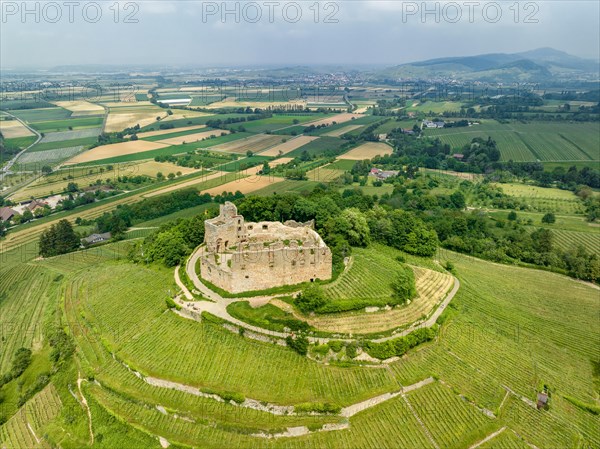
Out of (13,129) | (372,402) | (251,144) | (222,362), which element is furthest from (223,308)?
(13,129)

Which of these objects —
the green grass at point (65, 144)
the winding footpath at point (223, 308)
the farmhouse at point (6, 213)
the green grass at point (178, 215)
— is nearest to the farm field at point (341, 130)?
the green grass at point (178, 215)

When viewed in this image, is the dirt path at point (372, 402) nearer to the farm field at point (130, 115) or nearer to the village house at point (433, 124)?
the farm field at point (130, 115)

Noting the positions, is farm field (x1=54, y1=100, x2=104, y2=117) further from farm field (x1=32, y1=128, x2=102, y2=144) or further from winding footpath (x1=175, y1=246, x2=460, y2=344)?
winding footpath (x1=175, y1=246, x2=460, y2=344)

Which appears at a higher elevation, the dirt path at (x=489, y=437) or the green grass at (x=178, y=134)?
the green grass at (x=178, y=134)

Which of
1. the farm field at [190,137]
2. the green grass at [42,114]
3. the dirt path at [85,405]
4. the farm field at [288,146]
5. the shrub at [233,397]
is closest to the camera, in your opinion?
the dirt path at [85,405]

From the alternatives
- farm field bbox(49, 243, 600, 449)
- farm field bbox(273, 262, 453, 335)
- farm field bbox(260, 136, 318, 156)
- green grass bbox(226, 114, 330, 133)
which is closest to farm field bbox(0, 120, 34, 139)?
green grass bbox(226, 114, 330, 133)

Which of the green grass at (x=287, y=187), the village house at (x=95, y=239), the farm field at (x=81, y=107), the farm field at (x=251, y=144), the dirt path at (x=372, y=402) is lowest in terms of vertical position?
the dirt path at (x=372, y=402)
